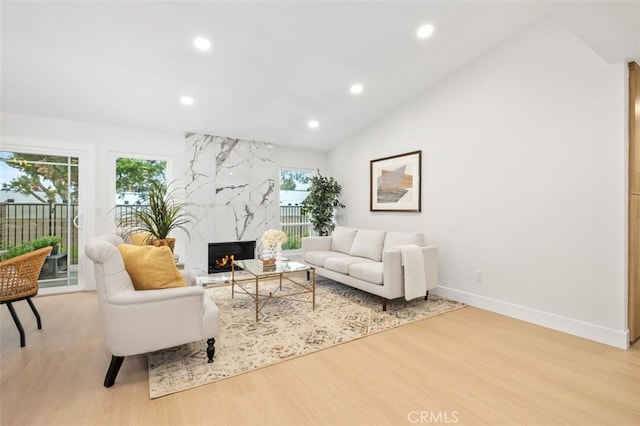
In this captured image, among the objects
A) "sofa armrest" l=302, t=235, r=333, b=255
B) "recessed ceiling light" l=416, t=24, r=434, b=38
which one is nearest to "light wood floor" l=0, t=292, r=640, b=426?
"sofa armrest" l=302, t=235, r=333, b=255

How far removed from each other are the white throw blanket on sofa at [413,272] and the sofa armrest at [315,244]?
6.06 feet

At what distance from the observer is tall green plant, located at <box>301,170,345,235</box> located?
5688 millimetres

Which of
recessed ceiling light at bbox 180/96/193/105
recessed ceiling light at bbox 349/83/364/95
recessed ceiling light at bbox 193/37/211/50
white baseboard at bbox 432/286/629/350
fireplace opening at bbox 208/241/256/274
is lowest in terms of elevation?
white baseboard at bbox 432/286/629/350

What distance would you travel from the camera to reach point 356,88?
4035 mm

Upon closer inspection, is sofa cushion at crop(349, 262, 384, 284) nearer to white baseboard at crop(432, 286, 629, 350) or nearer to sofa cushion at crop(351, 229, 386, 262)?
sofa cushion at crop(351, 229, 386, 262)

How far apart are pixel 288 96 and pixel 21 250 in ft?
13.4

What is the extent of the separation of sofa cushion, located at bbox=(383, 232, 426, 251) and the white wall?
37 centimetres

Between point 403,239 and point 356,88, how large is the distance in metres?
2.20

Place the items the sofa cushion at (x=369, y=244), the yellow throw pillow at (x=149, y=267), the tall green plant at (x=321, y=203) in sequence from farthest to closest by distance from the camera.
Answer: the tall green plant at (x=321, y=203) < the sofa cushion at (x=369, y=244) < the yellow throw pillow at (x=149, y=267)

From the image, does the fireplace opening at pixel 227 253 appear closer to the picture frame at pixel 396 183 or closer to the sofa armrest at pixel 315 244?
the sofa armrest at pixel 315 244

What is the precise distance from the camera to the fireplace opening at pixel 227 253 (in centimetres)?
518

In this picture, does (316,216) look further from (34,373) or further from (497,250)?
(34,373)

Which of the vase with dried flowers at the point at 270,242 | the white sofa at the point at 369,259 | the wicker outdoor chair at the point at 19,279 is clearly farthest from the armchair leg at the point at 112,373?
the white sofa at the point at 369,259

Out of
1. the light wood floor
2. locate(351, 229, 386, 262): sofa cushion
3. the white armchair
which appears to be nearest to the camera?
the light wood floor
